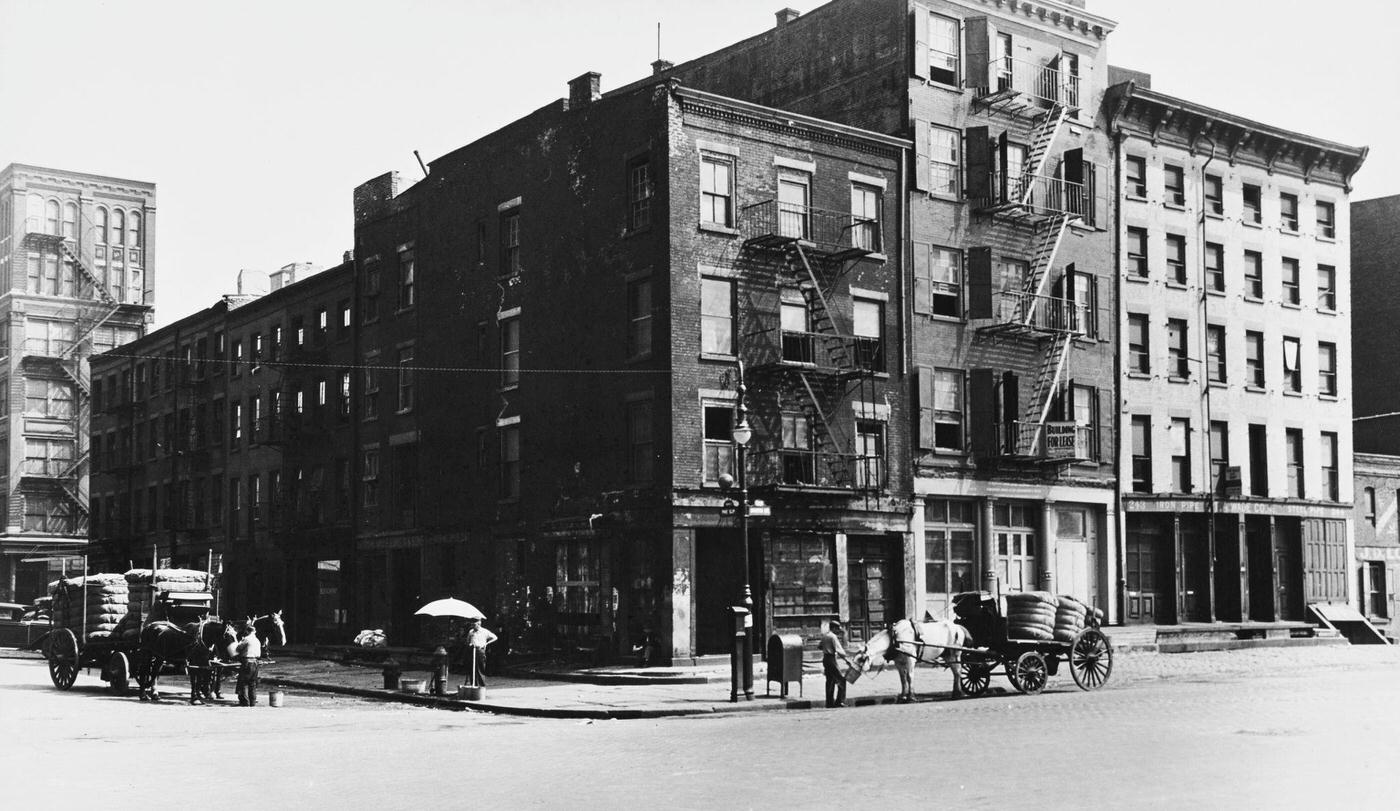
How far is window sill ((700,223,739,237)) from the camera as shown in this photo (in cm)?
3728

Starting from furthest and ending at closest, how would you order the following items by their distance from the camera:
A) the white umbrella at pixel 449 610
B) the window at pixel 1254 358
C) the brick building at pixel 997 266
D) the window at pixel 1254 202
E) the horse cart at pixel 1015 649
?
the window at pixel 1254 202, the window at pixel 1254 358, the brick building at pixel 997 266, the white umbrella at pixel 449 610, the horse cart at pixel 1015 649

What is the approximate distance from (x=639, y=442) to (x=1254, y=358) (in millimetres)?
24909

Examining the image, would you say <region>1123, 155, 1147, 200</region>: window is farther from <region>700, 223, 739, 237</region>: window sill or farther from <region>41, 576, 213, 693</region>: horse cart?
<region>41, 576, 213, 693</region>: horse cart

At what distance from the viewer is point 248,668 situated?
2845cm

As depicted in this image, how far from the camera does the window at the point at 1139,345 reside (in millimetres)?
47125

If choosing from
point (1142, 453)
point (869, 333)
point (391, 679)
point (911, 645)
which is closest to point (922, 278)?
point (869, 333)

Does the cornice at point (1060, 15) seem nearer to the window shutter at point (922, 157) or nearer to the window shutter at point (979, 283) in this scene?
the window shutter at point (922, 157)

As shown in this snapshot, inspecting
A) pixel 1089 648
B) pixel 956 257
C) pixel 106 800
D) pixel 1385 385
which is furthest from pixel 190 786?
pixel 1385 385

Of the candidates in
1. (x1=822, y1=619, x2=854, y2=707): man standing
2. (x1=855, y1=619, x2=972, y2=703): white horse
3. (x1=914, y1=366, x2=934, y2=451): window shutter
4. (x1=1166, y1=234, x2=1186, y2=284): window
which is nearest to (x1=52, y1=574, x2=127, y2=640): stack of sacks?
(x1=822, y1=619, x2=854, y2=707): man standing

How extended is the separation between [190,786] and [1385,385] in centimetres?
5322

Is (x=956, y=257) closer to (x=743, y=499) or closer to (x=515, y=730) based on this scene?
(x=743, y=499)

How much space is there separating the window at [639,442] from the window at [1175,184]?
21506mm

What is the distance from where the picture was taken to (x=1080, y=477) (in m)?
45.1

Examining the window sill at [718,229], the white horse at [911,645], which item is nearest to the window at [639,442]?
the window sill at [718,229]
